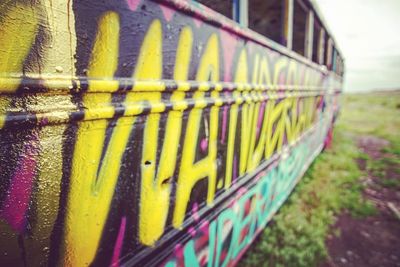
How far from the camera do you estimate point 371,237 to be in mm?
2965

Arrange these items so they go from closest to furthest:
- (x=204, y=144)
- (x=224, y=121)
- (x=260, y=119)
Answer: (x=204, y=144), (x=224, y=121), (x=260, y=119)

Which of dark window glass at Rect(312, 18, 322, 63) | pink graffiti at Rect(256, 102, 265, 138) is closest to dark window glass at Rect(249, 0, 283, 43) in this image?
dark window glass at Rect(312, 18, 322, 63)

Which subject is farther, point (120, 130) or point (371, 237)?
point (371, 237)

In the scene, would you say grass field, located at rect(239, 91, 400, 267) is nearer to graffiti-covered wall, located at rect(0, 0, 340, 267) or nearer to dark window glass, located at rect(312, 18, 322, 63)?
graffiti-covered wall, located at rect(0, 0, 340, 267)

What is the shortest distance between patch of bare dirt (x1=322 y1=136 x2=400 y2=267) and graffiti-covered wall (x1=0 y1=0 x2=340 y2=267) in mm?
1556

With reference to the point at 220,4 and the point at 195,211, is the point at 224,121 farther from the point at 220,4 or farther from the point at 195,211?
the point at 220,4

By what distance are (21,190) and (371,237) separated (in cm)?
339

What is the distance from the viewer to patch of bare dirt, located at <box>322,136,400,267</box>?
257 centimetres

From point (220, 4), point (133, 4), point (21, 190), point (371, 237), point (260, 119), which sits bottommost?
point (371, 237)

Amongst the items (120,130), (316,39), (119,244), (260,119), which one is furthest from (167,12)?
(316,39)

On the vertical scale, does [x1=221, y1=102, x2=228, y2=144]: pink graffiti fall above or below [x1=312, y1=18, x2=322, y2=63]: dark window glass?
below

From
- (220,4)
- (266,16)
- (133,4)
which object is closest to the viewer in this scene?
(133,4)

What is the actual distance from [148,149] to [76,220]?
0.35m

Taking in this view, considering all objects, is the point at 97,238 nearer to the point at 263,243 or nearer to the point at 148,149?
the point at 148,149
